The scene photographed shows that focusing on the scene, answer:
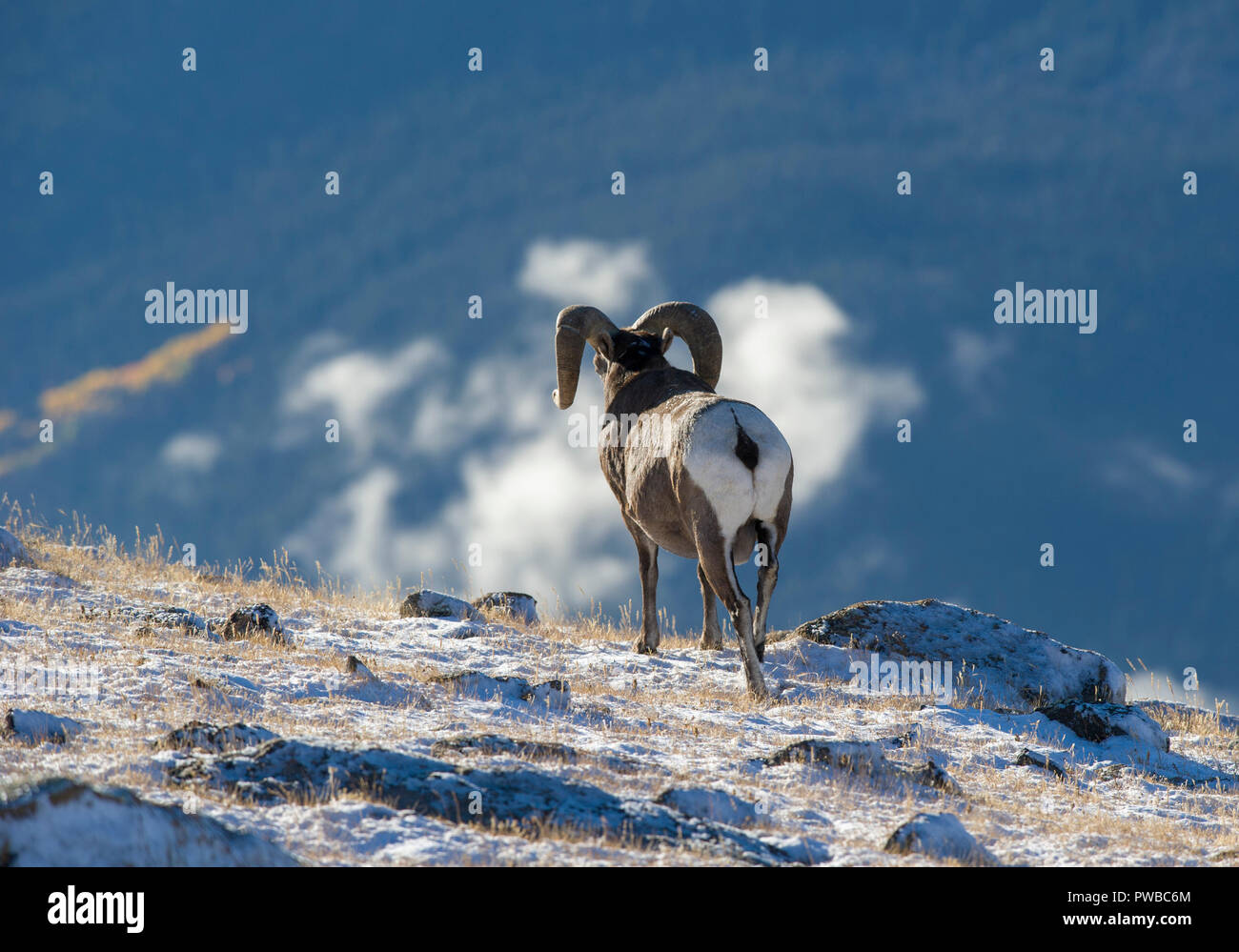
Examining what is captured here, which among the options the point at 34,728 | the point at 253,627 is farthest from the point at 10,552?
the point at 34,728

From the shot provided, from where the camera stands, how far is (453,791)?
680 cm

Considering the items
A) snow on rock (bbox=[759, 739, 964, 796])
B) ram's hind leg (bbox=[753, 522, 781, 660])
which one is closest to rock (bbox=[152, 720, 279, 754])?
snow on rock (bbox=[759, 739, 964, 796])

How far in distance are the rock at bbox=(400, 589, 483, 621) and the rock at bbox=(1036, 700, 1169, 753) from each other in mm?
7291

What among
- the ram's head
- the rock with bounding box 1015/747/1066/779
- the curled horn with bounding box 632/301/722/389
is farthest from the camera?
the curled horn with bounding box 632/301/722/389

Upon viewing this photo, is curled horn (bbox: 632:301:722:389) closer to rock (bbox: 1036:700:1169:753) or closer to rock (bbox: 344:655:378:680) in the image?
rock (bbox: 1036:700:1169:753)

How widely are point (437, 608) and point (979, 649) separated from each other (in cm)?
701

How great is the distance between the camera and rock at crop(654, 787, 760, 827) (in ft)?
23.7

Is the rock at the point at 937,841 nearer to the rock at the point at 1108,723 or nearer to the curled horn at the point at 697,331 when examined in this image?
the rock at the point at 1108,723

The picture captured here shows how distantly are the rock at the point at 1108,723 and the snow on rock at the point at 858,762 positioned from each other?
11.6ft

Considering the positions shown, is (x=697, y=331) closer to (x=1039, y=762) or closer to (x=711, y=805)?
(x=1039, y=762)
